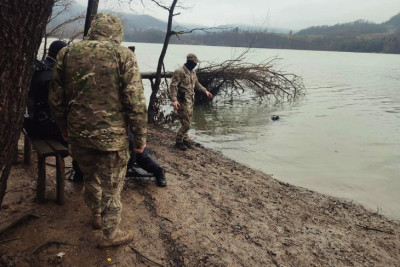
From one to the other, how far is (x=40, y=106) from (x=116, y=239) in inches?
71.4

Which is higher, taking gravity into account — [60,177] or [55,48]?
[55,48]

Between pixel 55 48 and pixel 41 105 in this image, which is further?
pixel 55 48

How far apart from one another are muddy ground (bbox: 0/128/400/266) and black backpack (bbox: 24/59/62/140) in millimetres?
789

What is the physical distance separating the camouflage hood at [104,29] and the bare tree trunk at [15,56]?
66 cm

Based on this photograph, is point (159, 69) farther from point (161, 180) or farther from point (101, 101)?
point (101, 101)

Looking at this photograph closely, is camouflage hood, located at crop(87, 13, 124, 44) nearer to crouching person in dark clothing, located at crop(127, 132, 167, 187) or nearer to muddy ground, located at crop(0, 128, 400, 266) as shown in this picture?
muddy ground, located at crop(0, 128, 400, 266)

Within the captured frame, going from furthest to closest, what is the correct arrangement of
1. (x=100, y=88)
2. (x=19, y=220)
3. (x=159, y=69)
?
(x=159, y=69)
(x=19, y=220)
(x=100, y=88)

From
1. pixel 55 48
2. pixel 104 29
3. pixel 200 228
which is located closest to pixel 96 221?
pixel 200 228

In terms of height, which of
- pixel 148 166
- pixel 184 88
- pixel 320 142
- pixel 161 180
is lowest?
pixel 320 142

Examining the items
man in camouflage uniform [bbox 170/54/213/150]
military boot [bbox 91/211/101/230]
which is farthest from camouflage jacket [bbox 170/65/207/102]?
military boot [bbox 91/211/101/230]

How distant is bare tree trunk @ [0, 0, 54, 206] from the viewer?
2.07 meters

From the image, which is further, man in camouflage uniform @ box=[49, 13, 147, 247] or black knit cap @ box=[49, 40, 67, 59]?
black knit cap @ box=[49, 40, 67, 59]

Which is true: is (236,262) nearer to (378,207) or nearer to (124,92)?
(124,92)

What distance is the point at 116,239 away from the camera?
339cm
